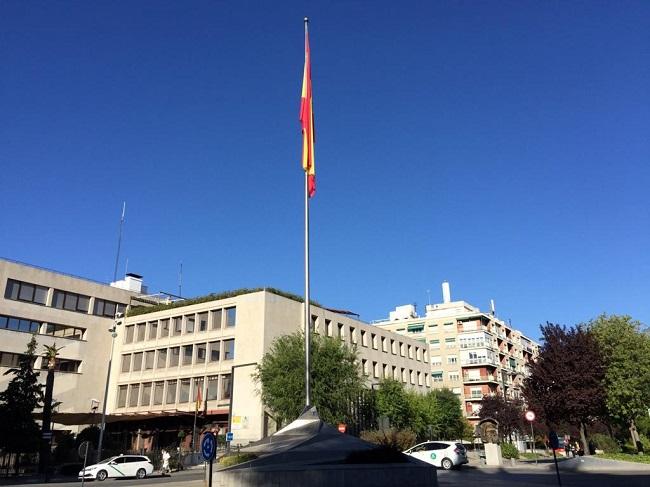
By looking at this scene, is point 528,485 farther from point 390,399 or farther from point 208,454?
point 390,399

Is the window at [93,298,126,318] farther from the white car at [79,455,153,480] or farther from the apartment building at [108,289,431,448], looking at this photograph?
the white car at [79,455,153,480]

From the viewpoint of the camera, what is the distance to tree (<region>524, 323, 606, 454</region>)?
3819cm

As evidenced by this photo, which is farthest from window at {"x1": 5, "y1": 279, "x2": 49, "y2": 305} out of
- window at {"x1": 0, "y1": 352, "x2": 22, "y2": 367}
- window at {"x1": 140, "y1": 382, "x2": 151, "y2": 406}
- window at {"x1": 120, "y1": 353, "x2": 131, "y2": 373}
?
window at {"x1": 140, "y1": 382, "x2": 151, "y2": 406}

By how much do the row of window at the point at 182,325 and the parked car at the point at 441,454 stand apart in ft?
73.0

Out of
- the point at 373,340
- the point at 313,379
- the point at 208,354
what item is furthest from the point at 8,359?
the point at 373,340

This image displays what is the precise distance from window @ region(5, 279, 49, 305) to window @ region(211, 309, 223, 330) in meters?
16.0

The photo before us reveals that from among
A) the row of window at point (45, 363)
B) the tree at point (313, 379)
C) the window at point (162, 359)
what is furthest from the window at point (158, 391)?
the tree at point (313, 379)

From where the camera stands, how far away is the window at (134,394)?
53.8 metres

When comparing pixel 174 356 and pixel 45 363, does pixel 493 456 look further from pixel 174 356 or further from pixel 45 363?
pixel 45 363

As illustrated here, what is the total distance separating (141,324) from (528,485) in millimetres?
44739

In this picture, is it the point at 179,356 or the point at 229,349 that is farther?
the point at 179,356

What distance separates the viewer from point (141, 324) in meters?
56.8

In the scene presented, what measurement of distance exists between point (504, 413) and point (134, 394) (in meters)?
38.7

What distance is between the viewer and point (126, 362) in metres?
56.5
